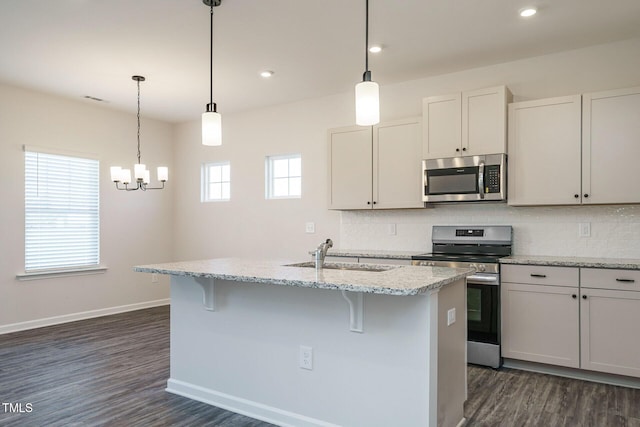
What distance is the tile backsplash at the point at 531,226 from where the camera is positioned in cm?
356

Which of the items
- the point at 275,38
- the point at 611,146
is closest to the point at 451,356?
the point at 611,146

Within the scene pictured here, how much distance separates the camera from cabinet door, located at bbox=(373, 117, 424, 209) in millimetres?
4180

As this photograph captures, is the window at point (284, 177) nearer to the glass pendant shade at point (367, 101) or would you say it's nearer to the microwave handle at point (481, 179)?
the microwave handle at point (481, 179)

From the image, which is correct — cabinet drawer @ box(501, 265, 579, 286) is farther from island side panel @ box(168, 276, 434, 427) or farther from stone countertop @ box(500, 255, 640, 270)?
island side panel @ box(168, 276, 434, 427)

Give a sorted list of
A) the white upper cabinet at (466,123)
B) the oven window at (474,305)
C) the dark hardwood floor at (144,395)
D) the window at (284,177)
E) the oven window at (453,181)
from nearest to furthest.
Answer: the dark hardwood floor at (144,395), the oven window at (474,305), the white upper cabinet at (466,123), the oven window at (453,181), the window at (284,177)

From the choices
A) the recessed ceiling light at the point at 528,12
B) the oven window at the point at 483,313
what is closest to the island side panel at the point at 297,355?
the oven window at the point at 483,313

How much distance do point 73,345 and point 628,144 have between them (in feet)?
16.3

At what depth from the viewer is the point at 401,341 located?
86.0 inches

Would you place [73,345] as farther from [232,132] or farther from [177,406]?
[232,132]

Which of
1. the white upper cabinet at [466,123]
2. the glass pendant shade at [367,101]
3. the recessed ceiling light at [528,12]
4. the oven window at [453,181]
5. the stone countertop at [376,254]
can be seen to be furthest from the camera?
the stone countertop at [376,254]

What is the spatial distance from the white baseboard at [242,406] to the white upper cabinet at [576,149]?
244cm

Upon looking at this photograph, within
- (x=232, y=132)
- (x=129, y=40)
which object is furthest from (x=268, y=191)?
(x=129, y=40)

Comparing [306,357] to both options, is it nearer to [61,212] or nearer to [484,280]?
[484,280]

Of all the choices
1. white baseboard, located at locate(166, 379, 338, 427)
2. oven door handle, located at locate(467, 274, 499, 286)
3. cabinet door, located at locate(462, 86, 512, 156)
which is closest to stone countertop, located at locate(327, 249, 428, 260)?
oven door handle, located at locate(467, 274, 499, 286)
